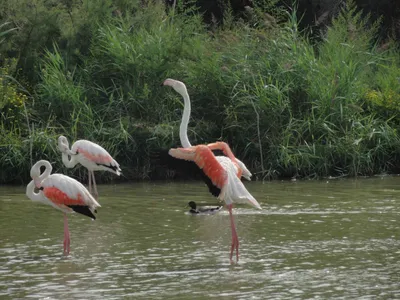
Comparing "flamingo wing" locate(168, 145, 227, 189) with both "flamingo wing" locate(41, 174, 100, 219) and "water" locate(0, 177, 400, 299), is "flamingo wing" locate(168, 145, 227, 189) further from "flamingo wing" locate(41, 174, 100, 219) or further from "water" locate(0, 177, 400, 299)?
"flamingo wing" locate(41, 174, 100, 219)

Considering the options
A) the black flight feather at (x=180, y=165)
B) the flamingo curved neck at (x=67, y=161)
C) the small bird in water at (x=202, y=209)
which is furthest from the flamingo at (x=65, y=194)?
the flamingo curved neck at (x=67, y=161)

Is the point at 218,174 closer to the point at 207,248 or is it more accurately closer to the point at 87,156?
the point at 207,248

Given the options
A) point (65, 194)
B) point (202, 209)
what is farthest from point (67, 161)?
point (65, 194)

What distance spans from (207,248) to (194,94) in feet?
23.3

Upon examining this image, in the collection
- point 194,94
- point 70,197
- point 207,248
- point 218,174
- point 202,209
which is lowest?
point 207,248

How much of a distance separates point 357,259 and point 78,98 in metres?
8.09

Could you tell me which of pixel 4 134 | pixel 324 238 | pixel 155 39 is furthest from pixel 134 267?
pixel 155 39

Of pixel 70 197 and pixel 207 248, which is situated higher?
pixel 70 197

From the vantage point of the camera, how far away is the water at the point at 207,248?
292 inches

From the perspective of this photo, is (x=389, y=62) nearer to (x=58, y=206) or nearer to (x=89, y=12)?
(x=89, y=12)

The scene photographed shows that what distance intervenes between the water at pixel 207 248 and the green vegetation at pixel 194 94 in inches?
62.4

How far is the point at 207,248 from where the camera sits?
30.5 feet

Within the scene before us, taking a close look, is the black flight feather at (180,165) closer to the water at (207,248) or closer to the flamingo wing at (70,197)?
the water at (207,248)

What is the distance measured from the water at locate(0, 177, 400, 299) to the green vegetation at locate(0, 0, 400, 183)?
158 cm
